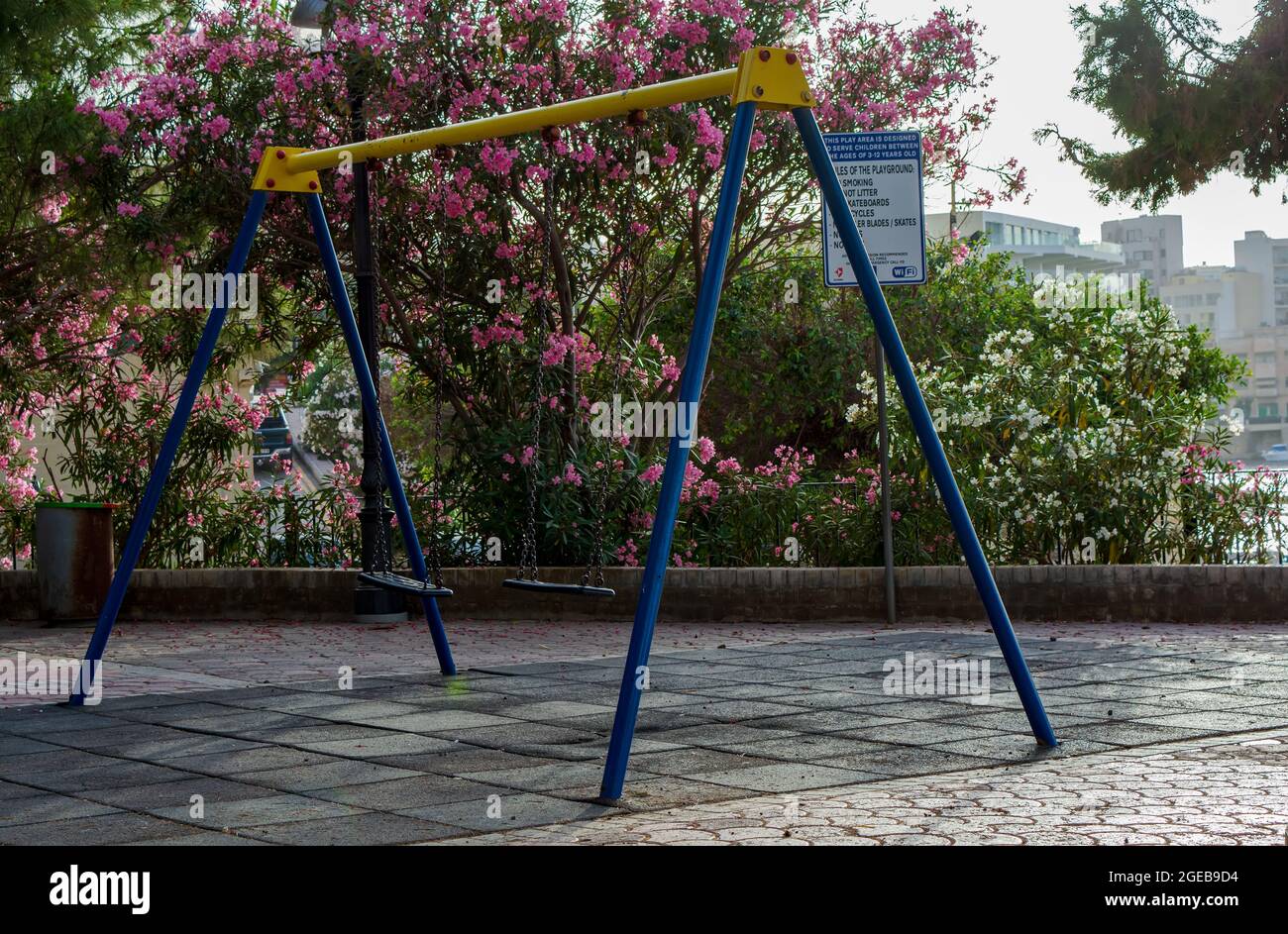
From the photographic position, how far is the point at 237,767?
6133mm

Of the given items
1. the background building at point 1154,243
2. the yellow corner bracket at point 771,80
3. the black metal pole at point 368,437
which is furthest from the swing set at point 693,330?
the background building at point 1154,243

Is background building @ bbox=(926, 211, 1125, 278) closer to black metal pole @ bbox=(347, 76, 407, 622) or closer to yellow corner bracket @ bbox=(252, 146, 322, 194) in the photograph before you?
black metal pole @ bbox=(347, 76, 407, 622)

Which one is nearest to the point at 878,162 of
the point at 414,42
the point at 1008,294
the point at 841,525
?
the point at 841,525

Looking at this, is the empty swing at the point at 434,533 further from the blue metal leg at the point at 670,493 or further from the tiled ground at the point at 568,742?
the blue metal leg at the point at 670,493

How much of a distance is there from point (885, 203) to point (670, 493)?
5562 mm

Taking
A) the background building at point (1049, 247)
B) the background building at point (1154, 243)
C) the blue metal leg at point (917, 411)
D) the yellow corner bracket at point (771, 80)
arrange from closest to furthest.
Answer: the yellow corner bracket at point (771, 80) → the blue metal leg at point (917, 411) → the background building at point (1049, 247) → the background building at point (1154, 243)

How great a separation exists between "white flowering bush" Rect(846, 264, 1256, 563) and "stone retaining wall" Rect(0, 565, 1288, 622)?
0.62 m

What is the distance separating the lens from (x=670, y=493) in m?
5.81

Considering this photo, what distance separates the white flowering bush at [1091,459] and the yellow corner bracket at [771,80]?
5860 mm

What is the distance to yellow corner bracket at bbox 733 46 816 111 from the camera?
20.2 ft

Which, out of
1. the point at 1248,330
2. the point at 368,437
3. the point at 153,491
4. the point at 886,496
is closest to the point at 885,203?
the point at 886,496

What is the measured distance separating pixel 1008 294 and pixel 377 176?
31.0 feet

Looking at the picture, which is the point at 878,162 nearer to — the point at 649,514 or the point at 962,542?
the point at 649,514

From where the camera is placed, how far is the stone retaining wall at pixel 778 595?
10922mm
